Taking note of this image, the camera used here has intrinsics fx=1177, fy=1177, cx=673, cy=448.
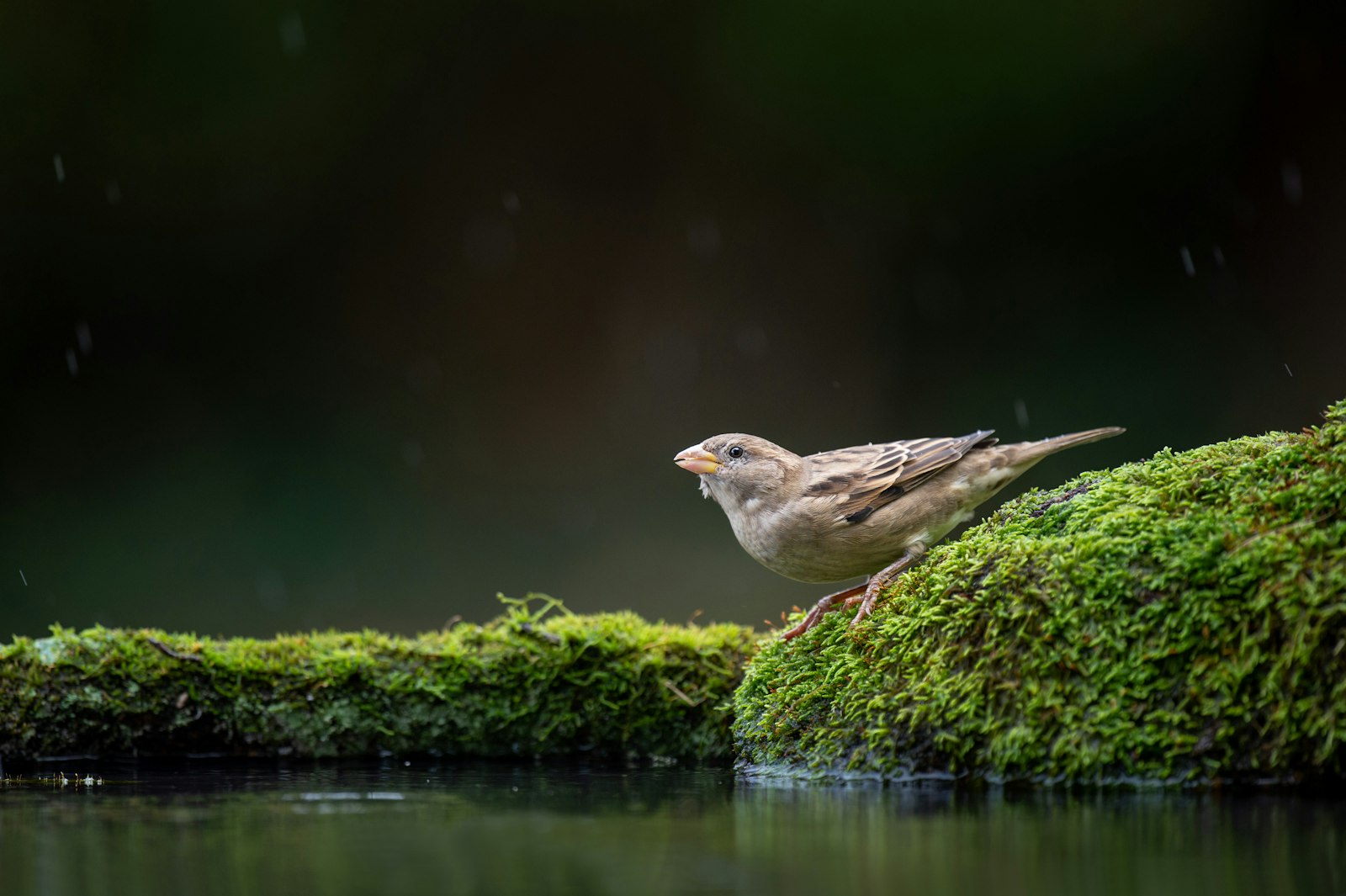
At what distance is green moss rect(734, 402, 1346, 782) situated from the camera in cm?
267

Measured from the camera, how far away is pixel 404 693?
413cm

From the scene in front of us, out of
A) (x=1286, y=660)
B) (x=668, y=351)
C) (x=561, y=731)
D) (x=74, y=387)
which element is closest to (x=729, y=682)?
(x=561, y=731)

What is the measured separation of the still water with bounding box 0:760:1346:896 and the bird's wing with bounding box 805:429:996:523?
1.08 m

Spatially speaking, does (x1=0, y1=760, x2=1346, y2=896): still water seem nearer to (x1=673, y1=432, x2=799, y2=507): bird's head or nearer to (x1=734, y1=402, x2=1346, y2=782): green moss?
(x1=734, y1=402, x2=1346, y2=782): green moss

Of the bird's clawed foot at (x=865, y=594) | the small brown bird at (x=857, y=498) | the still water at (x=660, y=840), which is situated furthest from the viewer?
the small brown bird at (x=857, y=498)

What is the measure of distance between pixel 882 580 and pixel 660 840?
5.43 ft

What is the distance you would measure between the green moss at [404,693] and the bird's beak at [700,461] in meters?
0.62

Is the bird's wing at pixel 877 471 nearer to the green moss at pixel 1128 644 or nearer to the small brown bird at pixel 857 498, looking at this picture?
the small brown bird at pixel 857 498

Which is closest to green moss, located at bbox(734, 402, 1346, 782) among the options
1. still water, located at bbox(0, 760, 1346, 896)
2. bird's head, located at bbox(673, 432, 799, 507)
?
still water, located at bbox(0, 760, 1346, 896)

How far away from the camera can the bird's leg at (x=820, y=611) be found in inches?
152

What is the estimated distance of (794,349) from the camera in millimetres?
11125

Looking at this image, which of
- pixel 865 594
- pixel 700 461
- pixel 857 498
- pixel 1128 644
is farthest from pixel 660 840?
pixel 700 461

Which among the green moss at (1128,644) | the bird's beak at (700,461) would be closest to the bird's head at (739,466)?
the bird's beak at (700,461)

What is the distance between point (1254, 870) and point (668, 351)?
9.40m
